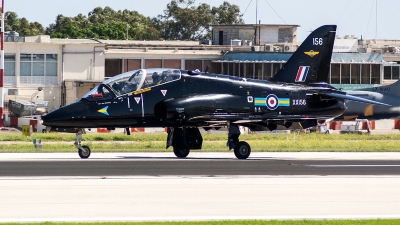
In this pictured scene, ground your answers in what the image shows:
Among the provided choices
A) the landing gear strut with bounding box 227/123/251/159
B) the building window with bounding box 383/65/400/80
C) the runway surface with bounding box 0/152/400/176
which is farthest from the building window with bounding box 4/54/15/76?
the landing gear strut with bounding box 227/123/251/159

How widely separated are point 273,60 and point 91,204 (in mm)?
48971

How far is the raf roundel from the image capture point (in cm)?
2745

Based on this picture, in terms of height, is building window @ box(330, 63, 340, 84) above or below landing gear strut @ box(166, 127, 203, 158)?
above

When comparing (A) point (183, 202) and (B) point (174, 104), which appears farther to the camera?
(B) point (174, 104)

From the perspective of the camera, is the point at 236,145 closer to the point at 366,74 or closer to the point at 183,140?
the point at 183,140

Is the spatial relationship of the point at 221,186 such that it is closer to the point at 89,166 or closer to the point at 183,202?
the point at 183,202

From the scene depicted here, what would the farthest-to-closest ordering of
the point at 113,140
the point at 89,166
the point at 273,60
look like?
the point at 273,60, the point at 113,140, the point at 89,166

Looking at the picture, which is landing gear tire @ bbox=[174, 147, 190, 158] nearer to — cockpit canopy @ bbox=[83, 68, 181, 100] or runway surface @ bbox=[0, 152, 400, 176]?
runway surface @ bbox=[0, 152, 400, 176]

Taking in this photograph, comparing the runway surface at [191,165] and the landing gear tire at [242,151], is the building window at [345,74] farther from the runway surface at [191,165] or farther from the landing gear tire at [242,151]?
the landing gear tire at [242,151]

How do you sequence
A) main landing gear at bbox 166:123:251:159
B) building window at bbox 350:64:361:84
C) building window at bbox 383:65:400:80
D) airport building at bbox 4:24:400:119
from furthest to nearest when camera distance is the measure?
building window at bbox 383:65:400:80 < building window at bbox 350:64:361:84 < airport building at bbox 4:24:400:119 < main landing gear at bbox 166:123:251:159

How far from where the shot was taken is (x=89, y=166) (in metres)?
22.9

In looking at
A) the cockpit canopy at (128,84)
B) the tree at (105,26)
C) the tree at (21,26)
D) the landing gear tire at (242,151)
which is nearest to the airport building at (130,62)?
the cockpit canopy at (128,84)

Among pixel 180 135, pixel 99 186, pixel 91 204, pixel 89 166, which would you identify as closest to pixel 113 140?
pixel 180 135

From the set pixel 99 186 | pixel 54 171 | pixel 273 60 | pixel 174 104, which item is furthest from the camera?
pixel 273 60
